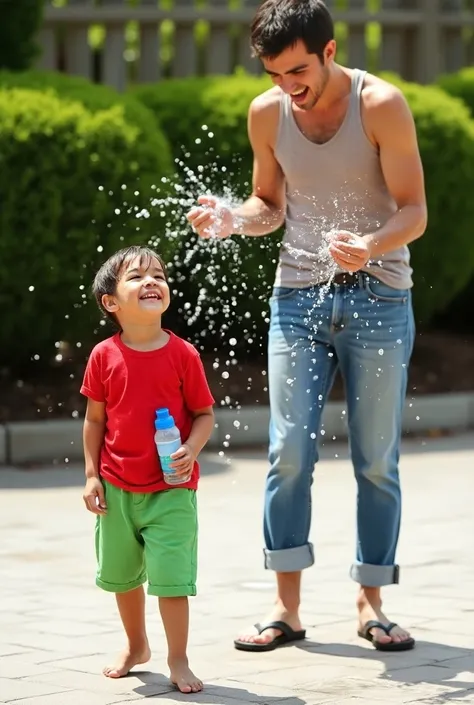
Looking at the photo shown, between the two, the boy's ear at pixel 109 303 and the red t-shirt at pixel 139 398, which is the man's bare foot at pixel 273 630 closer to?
the red t-shirt at pixel 139 398

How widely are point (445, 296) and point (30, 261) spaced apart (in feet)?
10.5

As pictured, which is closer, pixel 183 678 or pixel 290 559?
pixel 183 678

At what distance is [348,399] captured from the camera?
4.97 metres

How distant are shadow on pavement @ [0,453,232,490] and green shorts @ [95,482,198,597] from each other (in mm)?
3729

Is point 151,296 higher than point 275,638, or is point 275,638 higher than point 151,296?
point 151,296

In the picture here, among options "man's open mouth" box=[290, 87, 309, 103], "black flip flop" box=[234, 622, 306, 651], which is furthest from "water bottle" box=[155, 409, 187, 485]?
"man's open mouth" box=[290, 87, 309, 103]

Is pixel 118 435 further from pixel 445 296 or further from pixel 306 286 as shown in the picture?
pixel 445 296

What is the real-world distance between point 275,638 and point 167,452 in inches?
35.6

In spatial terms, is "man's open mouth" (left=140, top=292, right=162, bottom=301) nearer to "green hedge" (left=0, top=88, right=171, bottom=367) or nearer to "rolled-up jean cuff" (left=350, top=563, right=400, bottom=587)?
"rolled-up jean cuff" (left=350, top=563, right=400, bottom=587)

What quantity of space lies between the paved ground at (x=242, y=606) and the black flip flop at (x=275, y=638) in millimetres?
34

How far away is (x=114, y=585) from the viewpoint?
4.36 m

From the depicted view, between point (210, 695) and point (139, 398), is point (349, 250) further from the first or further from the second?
point (210, 695)

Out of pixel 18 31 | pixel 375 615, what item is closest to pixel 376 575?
pixel 375 615

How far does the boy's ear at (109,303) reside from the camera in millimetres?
4434
